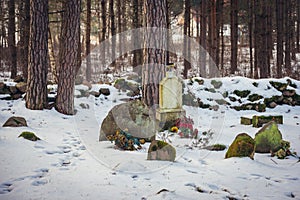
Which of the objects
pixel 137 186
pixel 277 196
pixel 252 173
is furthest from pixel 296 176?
pixel 137 186

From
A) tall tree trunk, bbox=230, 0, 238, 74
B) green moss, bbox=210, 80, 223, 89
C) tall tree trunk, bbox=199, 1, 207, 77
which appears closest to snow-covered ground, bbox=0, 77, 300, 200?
green moss, bbox=210, 80, 223, 89

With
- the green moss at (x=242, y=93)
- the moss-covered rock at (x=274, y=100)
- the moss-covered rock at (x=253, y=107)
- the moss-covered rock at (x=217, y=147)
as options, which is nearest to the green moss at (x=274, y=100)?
the moss-covered rock at (x=274, y=100)

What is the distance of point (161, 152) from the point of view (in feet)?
16.1

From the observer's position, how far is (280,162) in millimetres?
5176

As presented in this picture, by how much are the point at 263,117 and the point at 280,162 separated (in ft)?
10.5

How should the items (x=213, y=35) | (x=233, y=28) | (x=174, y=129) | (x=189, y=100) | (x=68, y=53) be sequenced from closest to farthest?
(x=174, y=129), (x=68, y=53), (x=189, y=100), (x=213, y=35), (x=233, y=28)

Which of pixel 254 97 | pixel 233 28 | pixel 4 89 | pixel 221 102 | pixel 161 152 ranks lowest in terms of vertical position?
pixel 161 152

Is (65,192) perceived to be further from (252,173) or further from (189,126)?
(189,126)

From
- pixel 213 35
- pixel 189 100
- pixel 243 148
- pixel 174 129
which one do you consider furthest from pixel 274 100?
pixel 213 35

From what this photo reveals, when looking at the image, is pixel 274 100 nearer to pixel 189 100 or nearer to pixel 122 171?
pixel 189 100

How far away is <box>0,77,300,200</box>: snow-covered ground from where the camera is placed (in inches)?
144

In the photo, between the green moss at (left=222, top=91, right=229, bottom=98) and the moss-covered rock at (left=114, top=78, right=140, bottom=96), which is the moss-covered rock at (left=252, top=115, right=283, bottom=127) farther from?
the moss-covered rock at (left=114, top=78, right=140, bottom=96)

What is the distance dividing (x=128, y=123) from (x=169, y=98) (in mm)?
1856

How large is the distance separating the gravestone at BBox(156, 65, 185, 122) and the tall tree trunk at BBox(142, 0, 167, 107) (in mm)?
384
